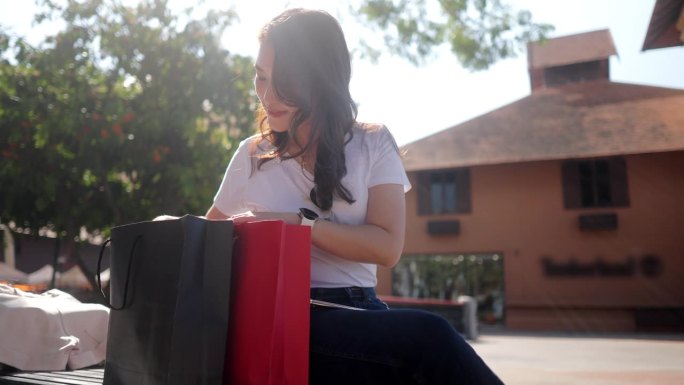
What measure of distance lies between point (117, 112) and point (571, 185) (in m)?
16.0

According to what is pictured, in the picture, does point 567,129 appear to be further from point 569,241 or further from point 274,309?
point 274,309

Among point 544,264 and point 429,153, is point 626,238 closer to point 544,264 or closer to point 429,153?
point 544,264

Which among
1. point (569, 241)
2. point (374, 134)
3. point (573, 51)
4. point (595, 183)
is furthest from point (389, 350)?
point (573, 51)

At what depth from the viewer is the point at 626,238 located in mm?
21328

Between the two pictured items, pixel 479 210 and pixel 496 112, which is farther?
pixel 496 112

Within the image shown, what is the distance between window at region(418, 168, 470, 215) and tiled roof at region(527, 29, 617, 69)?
6.10 meters

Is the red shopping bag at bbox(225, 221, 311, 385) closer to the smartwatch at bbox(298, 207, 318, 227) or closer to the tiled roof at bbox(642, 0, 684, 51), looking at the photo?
the smartwatch at bbox(298, 207, 318, 227)

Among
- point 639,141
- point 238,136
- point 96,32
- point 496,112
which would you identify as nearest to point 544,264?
point 639,141

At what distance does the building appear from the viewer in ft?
68.8

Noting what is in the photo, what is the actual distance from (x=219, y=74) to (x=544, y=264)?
14644 millimetres

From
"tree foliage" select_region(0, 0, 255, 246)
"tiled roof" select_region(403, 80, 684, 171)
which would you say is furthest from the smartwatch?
"tiled roof" select_region(403, 80, 684, 171)

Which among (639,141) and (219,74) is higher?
(639,141)

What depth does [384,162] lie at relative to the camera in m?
1.85

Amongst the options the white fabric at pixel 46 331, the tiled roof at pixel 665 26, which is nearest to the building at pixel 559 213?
the tiled roof at pixel 665 26
